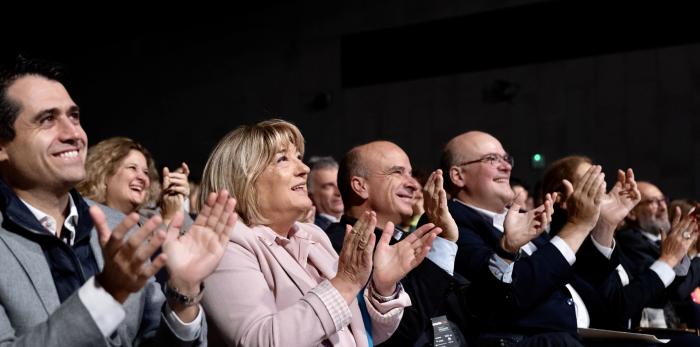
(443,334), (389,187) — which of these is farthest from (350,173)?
(443,334)

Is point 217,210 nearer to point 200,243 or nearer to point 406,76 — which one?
point 200,243

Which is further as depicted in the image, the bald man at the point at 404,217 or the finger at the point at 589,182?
the finger at the point at 589,182

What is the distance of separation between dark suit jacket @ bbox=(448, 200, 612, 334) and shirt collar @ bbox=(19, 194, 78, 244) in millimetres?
1498

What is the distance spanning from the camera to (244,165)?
2.37m

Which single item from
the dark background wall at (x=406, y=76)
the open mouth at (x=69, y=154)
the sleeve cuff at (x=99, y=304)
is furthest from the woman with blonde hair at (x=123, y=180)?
the dark background wall at (x=406, y=76)

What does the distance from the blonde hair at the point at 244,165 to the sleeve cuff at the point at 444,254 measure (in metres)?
0.62

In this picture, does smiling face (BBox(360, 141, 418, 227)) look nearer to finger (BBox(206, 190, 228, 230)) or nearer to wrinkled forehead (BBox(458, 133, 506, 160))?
wrinkled forehead (BBox(458, 133, 506, 160))

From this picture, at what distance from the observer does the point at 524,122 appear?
902 cm

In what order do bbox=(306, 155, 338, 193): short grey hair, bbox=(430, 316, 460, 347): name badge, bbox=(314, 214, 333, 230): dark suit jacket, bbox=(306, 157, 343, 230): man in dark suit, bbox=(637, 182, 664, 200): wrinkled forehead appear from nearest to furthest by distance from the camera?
bbox=(430, 316, 460, 347): name badge < bbox=(314, 214, 333, 230): dark suit jacket < bbox=(306, 157, 343, 230): man in dark suit < bbox=(306, 155, 338, 193): short grey hair < bbox=(637, 182, 664, 200): wrinkled forehead

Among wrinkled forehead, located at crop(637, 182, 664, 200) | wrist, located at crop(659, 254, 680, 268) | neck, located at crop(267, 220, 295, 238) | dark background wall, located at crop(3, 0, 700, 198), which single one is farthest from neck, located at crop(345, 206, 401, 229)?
dark background wall, located at crop(3, 0, 700, 198)

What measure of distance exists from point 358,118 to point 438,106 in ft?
3.55

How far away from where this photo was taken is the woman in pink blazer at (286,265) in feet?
6.45

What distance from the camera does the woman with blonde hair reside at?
11.5ft

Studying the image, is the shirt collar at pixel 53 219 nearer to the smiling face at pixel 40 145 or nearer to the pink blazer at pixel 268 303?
the smiling face at pixel 40 145
